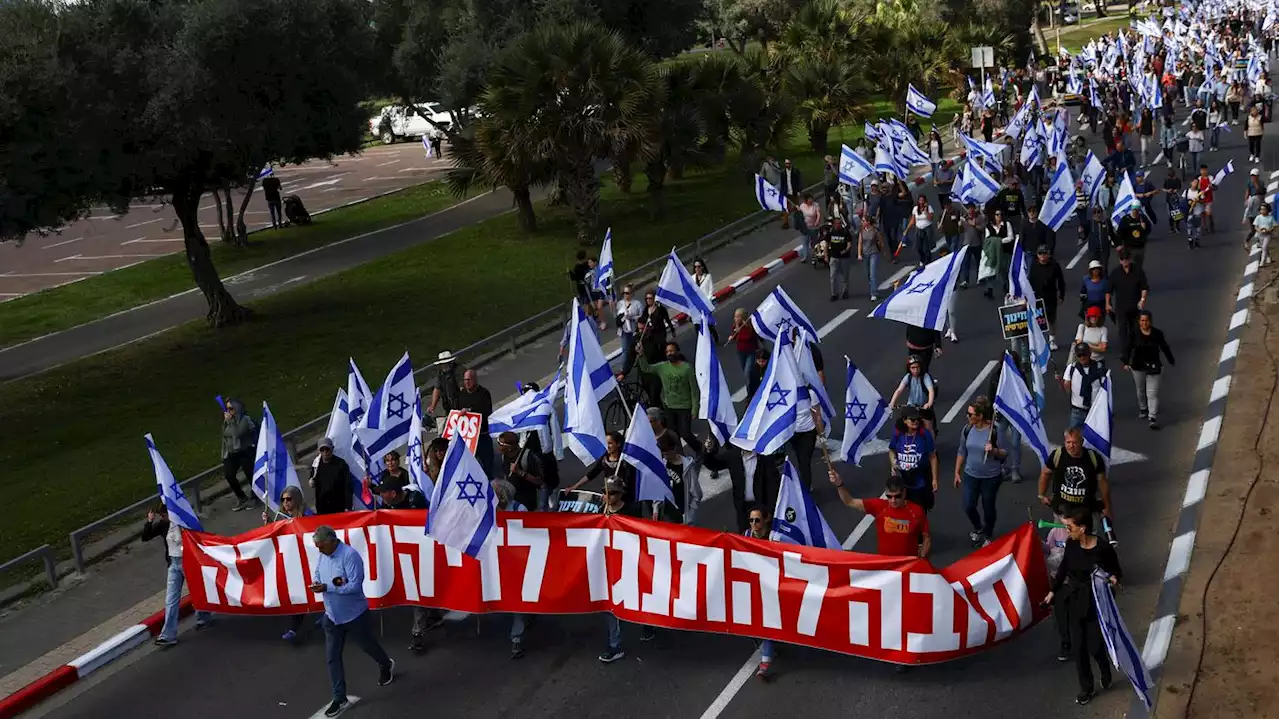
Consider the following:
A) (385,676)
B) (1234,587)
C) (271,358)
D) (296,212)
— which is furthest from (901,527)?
(296,212)

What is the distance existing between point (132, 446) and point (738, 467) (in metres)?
10.3

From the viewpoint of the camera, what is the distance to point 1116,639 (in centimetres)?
941

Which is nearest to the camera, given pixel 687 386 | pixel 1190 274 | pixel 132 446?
pixel 687 386

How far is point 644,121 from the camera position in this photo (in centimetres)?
2856

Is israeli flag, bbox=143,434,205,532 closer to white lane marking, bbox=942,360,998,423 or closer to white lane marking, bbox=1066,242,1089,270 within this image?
white lane marking, bbox=942,360,998,423

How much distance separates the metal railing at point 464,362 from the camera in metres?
14.8

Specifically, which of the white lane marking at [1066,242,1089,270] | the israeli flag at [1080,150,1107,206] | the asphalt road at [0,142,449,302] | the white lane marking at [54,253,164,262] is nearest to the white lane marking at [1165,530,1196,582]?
the white lane marking at [1066,242,1089,270]

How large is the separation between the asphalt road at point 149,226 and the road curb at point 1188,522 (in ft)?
66.6

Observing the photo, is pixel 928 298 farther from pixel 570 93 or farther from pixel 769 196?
pixel 570 93

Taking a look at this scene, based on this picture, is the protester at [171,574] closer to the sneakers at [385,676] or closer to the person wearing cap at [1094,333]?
the sneakers at [385,676]

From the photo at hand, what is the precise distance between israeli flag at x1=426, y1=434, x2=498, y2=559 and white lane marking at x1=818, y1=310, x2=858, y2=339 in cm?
1070

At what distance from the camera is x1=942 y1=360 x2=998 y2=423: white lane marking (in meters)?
16.8

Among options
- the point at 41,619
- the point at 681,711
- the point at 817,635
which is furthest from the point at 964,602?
the point at 41,619

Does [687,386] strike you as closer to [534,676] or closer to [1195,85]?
[534,676]
